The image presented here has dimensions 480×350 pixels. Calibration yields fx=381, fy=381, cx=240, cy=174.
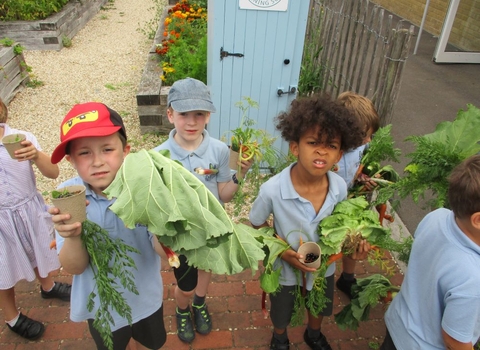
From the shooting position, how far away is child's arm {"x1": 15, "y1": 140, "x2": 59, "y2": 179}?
98.0 inches

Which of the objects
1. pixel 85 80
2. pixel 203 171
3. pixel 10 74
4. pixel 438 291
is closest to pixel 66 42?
pixel 85 80

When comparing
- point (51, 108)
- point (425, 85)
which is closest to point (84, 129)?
point (51, 108)

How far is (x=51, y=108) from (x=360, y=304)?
6.36 metres

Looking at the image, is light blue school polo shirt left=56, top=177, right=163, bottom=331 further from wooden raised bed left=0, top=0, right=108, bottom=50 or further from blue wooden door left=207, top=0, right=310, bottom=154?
wooden raised bed left=0, top=0, right=108, bottom=50

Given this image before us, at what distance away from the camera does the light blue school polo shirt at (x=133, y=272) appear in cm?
208

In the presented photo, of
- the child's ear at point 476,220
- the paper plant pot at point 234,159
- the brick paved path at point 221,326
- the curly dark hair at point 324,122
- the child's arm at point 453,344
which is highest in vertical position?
the curly dark hair at point 324,122

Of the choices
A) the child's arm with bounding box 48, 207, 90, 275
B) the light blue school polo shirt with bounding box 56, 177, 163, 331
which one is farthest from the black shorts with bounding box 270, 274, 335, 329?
the child's arm with bounding box 48, 207, 90, 275

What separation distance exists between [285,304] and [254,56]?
3.12 metres

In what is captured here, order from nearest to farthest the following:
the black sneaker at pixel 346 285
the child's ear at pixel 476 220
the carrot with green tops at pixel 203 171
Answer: the child's ear at pixel 476 220 → the carrot with green tops at pixel 203 171 → the black sneaker at pixel 346 285

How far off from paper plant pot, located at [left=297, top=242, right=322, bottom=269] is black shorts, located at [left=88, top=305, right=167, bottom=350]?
1025mm

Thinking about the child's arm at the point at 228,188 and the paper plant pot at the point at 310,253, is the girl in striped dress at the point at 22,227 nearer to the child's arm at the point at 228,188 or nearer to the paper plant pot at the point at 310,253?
the child's arm at the point at 228,188

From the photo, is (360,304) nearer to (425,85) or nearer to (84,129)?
(84,129)

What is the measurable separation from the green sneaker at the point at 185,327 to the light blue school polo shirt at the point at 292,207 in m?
1.25

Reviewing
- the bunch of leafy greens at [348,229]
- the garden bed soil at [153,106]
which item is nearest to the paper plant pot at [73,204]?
the bunch of leafy greens at [348,229]
